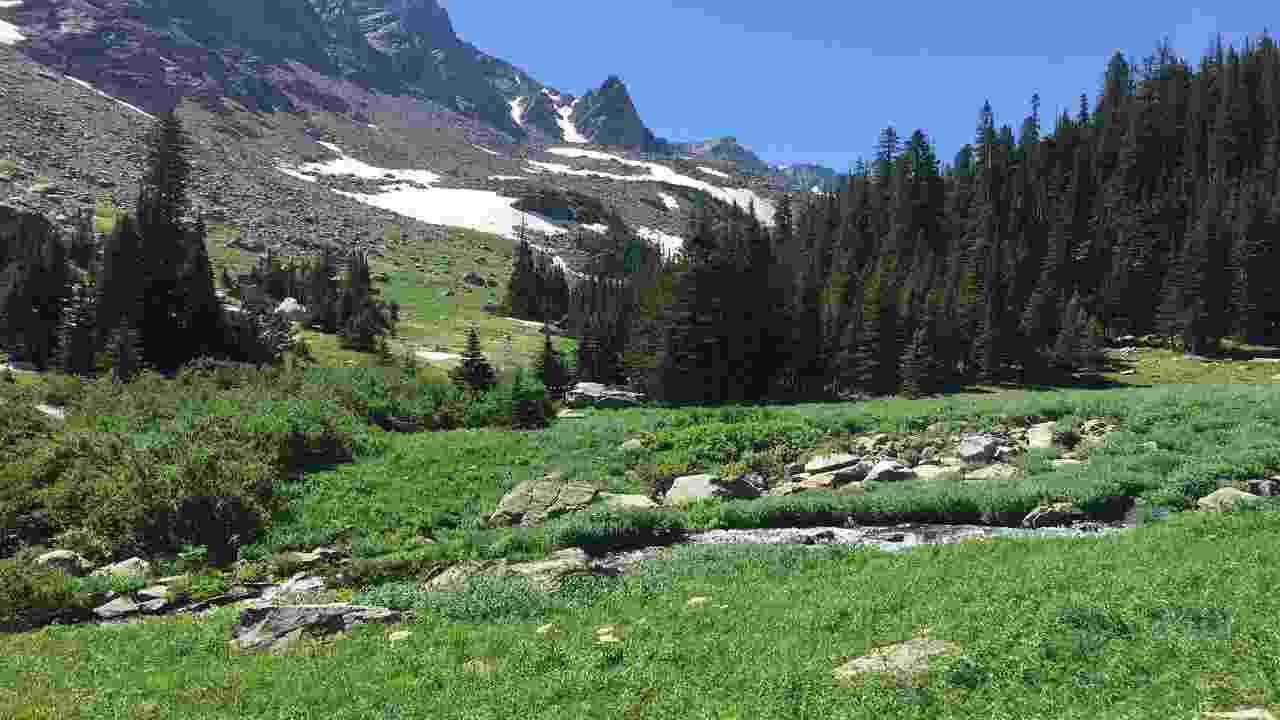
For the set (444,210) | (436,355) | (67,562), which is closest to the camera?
(67,562)

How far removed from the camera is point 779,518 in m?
19.5

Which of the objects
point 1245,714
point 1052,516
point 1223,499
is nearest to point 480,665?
point 1245,714

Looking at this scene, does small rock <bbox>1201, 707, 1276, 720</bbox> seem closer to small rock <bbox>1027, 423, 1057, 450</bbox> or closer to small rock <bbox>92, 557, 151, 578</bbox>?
small rock <bbox>1027, 423, 1057, 450</bbox>

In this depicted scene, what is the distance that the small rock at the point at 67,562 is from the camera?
724 inches

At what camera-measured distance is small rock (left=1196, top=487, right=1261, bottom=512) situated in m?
15.6

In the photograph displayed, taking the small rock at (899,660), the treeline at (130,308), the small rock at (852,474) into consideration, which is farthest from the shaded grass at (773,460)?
the treeline at (130,308)

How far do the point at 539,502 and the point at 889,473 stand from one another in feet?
33.0

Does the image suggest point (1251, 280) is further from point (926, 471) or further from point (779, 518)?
point (779, 518)

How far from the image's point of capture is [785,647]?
984cm

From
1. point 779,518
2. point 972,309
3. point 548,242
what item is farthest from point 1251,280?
point 548,242

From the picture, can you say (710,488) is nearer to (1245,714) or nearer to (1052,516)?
(1052,516)

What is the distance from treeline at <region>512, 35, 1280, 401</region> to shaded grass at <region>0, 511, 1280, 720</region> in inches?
1591

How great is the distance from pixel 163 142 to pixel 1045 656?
76.7m

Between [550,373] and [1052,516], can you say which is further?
[550,373]
